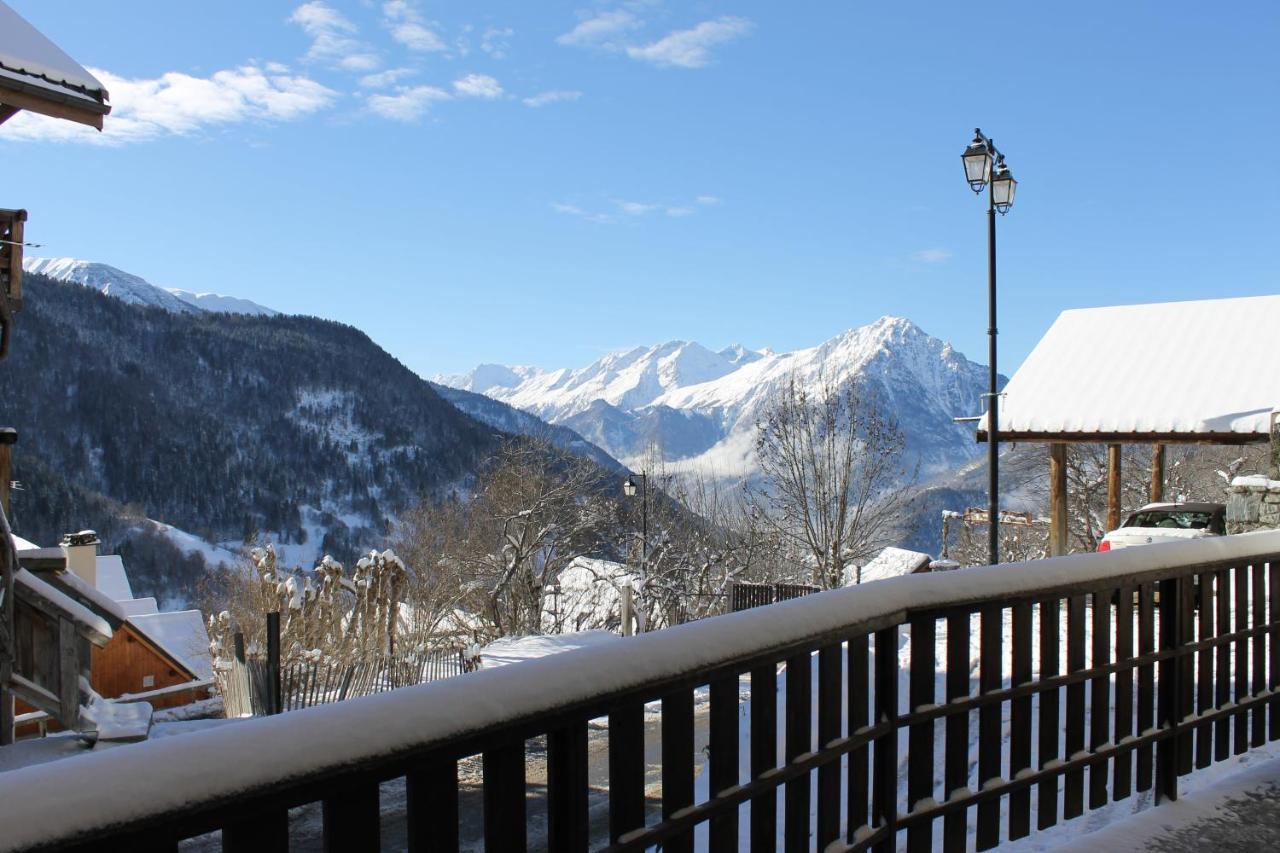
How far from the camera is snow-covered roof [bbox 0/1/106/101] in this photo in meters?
6.40

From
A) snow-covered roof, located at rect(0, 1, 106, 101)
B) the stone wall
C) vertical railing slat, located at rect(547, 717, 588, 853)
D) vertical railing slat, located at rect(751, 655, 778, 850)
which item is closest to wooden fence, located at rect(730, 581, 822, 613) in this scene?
the stone wall

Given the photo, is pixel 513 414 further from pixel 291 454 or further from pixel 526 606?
pixel 526 606

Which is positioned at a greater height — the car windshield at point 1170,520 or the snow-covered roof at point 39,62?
the snow-covered roof at point 39,62

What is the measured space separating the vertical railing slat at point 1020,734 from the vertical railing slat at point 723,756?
1333 millimetres

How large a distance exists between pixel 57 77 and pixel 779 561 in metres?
35.1

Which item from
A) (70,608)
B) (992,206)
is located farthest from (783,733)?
(992,206)

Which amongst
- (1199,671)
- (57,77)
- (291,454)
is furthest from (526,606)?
(291,454)

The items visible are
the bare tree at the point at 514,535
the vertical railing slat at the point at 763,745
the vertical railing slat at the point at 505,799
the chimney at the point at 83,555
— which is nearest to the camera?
the vertical railing slat at the point at 505,799

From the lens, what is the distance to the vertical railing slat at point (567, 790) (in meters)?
1.78

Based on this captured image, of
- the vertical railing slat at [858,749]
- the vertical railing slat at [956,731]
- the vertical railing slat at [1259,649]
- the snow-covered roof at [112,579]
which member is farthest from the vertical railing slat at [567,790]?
the snow-covered roof at [112,579]

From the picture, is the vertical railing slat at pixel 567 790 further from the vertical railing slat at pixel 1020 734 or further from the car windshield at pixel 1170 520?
the car windshield at pixel 1170 520

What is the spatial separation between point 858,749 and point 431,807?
137 centimetres

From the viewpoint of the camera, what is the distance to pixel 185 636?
3102 centimetres

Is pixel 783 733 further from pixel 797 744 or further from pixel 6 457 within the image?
pixel 6 457
